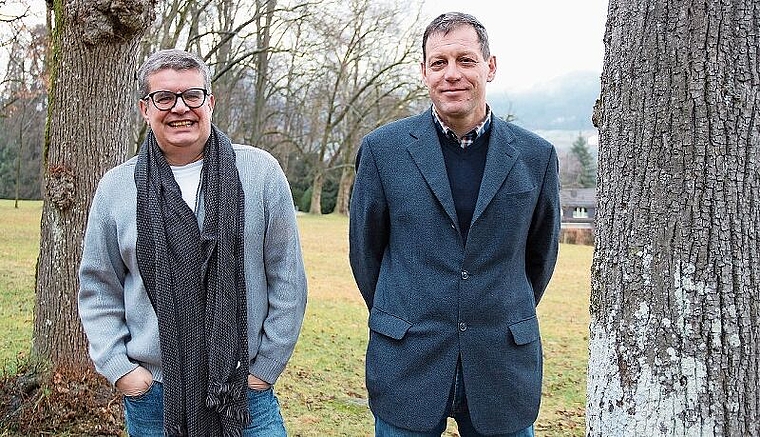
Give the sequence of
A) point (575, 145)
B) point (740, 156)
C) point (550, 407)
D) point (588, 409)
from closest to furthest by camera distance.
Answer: point (740, 156), point (588, 409), point (550, 407), point (575, 145)

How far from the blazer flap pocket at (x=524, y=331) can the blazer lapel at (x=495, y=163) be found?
15.2 inches

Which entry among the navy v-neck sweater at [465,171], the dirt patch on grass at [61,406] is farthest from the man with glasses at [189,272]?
the dirt patch on grass at [61,406]

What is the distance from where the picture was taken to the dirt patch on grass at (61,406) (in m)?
4.31

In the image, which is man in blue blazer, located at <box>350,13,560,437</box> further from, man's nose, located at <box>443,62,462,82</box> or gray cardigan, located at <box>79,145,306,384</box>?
gray cardigan, located at <box>79,145,306,384</box>

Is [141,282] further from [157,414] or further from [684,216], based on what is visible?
[684,216]

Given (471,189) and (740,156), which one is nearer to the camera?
(740,156)

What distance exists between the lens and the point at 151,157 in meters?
2.59

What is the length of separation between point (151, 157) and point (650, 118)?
63.1 inches

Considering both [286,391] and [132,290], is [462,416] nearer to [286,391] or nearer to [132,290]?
[132,290]

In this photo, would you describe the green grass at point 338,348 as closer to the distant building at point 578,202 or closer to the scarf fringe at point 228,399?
the scarf fringe at point 228,399

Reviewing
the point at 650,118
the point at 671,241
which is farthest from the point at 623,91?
the point at 671,241

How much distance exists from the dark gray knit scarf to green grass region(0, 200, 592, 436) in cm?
254

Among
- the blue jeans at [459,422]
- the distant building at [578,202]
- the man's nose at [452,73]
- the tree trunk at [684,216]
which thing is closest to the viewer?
the tree trunk at [684,216]

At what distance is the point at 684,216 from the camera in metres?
1.88
